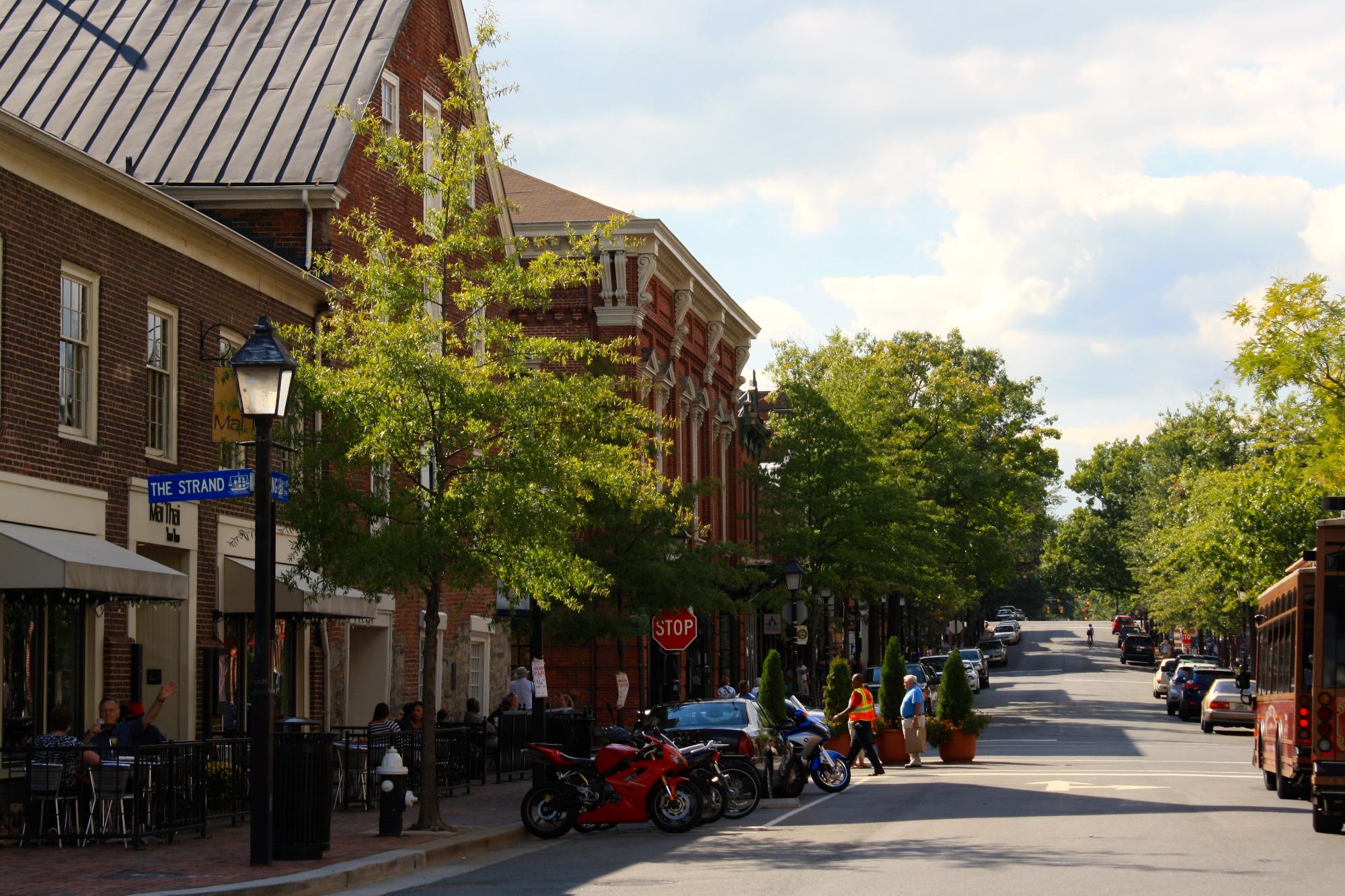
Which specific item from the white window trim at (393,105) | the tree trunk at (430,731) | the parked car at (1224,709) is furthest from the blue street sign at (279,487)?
the parked car at (1224,709)

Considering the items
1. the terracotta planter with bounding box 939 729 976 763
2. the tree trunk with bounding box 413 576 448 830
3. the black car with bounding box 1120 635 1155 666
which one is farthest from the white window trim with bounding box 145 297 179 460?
the black car with bounding box 1120 635 1155 666

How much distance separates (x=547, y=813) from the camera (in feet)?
56.5

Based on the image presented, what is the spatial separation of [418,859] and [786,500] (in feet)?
105

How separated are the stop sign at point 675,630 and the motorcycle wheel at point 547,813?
12.7 metres

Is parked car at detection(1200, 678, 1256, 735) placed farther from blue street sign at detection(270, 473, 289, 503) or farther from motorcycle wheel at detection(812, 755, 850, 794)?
blue street sign at detection(270, 473, 289, 503)

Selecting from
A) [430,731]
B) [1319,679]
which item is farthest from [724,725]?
[1319,679]

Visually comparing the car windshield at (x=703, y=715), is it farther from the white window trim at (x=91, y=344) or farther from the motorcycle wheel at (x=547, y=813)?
the white window trim at (x=91, y=344)

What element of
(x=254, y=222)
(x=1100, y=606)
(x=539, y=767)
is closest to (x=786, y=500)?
(x=254, y=222)

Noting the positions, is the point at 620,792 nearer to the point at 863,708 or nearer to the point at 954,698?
the point at 863,708

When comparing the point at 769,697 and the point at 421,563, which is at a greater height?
the point at 421,563

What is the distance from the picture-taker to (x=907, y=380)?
6338 centimetres

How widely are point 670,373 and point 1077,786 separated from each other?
69.8 feet

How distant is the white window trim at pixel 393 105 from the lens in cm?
2633

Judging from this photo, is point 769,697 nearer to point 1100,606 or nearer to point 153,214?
→ point 153,214
